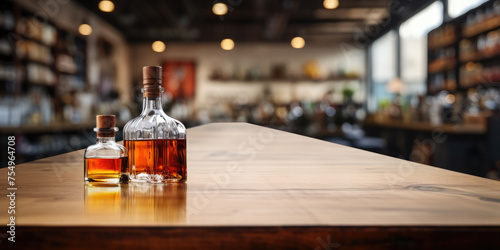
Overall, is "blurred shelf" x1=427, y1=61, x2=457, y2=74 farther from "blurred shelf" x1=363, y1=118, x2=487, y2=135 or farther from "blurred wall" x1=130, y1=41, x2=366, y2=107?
"blurred wall" x1=130, y1=41, x2=366, y2=107

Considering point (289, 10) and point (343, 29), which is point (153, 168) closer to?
point (289, 10)

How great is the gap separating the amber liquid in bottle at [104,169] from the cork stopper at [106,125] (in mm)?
41

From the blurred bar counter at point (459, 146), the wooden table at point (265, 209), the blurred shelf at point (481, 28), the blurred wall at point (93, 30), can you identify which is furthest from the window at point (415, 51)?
the wooden table at point (265, 209)

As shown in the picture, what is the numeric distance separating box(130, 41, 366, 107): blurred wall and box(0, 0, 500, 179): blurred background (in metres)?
0.02

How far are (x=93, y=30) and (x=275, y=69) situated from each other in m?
3.84

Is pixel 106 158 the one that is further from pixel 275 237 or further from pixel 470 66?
pixel 470 66

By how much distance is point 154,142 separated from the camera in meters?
0.73

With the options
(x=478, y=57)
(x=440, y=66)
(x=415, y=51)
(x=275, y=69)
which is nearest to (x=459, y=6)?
(x=440, y=66)

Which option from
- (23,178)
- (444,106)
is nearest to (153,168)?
(23,178)

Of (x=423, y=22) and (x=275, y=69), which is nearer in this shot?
(x=423, y=22)

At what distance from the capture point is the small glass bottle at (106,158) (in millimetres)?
682

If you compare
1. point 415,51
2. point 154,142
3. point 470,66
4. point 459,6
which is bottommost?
point 154,142

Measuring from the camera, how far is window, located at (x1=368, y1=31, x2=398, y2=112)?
9.23m

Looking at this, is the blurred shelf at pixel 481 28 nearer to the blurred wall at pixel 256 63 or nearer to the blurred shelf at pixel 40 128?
the blurred wall at pixel 256 63
